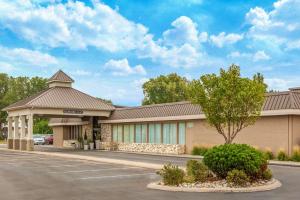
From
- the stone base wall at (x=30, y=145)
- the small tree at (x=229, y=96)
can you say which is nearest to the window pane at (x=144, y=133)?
the stone base wall at (x=30, y=145)

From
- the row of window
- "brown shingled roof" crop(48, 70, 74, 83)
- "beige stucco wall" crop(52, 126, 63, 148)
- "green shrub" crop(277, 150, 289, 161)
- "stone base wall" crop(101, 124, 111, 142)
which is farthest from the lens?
"beige stucco wall" crop(52, 126, 63, 148)

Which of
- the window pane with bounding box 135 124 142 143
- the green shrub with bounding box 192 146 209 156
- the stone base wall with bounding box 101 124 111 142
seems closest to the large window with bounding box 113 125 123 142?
the stone base wall with bounding box 101 124 111 142

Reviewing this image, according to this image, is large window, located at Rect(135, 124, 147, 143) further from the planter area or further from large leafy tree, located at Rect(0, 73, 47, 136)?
large leafy tree, located at Rect(0, 73, 47, 136)

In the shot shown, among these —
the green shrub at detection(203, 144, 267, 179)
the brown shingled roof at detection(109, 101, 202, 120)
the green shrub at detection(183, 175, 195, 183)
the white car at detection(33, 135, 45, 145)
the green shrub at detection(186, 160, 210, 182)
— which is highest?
the brown shingled roof at detection(109, 101, 202, 120)

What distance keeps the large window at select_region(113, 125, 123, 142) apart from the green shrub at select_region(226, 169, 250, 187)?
35521 mm

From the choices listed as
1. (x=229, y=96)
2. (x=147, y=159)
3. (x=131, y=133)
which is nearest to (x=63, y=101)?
(x=131, y=133)

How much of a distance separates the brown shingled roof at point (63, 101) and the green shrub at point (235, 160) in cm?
3433

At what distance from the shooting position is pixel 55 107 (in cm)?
5094

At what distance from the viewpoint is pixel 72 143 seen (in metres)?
61.3

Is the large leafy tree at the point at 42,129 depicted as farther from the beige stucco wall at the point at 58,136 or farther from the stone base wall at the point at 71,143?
the stone base wall at the point at 71,143

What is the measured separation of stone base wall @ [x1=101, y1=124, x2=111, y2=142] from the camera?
178 feet

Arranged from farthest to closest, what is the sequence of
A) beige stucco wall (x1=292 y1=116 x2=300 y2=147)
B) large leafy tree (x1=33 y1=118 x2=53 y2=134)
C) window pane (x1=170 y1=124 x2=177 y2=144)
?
large leafy tree (x1=33 y1=118 x2=53 y2=134) → window pane (x1=170 y1=124 x2=177 y2=144) → beige stucco wall (x1=292 y1=116 x2=300 y2=147)

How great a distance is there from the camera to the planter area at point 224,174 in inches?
661

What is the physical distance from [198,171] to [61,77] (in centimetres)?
4117
